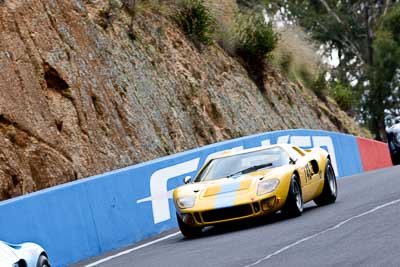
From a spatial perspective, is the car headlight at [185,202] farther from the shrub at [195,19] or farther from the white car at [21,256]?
the shrub at [195,19]

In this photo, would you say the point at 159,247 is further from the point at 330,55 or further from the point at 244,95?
the point at 330,55

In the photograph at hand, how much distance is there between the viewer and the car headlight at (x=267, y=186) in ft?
44.7

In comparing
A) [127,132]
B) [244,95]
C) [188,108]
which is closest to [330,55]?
[244,95]

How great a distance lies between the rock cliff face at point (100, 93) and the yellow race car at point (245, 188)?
146 inches

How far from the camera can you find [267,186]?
13695 mm

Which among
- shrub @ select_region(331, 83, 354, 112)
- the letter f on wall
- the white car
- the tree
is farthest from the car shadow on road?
the tree

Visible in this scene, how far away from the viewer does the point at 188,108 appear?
1024 inches

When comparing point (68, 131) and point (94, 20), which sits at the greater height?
point (94, 20)

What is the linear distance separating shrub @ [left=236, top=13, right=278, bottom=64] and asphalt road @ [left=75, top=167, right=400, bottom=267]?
54.4ft

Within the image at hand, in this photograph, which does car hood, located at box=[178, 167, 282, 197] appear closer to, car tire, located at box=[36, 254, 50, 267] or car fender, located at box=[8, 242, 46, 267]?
car tire, located at box=[36, 254, 50, 267]

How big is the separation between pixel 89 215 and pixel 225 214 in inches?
70.4

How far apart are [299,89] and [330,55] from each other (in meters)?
28.1

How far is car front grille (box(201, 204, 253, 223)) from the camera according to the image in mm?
13438

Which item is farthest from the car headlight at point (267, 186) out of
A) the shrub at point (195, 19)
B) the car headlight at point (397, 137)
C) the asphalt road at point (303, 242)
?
the shrub at point (195, 19)
